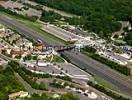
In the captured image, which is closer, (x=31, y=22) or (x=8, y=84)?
(x=8, y=84)

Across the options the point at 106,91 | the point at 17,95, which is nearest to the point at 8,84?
the point at 17,95

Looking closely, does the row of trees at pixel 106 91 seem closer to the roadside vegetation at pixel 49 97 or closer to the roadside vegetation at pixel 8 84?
the roadside vegetation at pixel 49 97

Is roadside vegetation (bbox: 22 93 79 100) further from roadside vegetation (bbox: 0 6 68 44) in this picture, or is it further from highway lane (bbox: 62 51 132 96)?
roadside vegetation (bbox: 0 6 68 44)

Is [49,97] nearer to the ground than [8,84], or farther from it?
nearer to the ground

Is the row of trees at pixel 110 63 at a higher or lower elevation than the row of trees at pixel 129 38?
lower

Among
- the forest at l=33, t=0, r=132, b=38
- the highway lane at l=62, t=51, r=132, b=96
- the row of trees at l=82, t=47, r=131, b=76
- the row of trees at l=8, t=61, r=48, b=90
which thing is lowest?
the highway lane at l=62, t=51, r=132, b=96

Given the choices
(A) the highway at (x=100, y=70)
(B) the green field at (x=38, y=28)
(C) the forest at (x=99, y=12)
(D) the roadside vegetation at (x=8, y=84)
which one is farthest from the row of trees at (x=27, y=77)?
(C) the forest at (x=99, y=12)

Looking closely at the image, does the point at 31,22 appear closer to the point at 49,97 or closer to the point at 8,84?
the point at 8,84

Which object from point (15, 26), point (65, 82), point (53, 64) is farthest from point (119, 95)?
point (15, 26)

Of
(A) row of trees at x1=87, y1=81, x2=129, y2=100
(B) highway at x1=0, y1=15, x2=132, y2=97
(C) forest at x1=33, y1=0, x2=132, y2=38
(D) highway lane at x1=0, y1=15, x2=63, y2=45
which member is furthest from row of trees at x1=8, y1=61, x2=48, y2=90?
(C) forest at x1=33, y1=0, x2=132, y2=38

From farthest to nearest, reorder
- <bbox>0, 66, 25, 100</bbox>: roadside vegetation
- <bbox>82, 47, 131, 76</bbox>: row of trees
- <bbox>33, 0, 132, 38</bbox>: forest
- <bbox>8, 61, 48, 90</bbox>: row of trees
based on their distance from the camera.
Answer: <bbox>33, 0, 132, 38</bbox>: forest, <bbox>82, 47, 131, 76</bbox>: row of trees, <bbox>8, 61, 48, 90</bbox>: row of trees, <bbox>0, 66, 25, 100</bbox>: roadside vegetation
